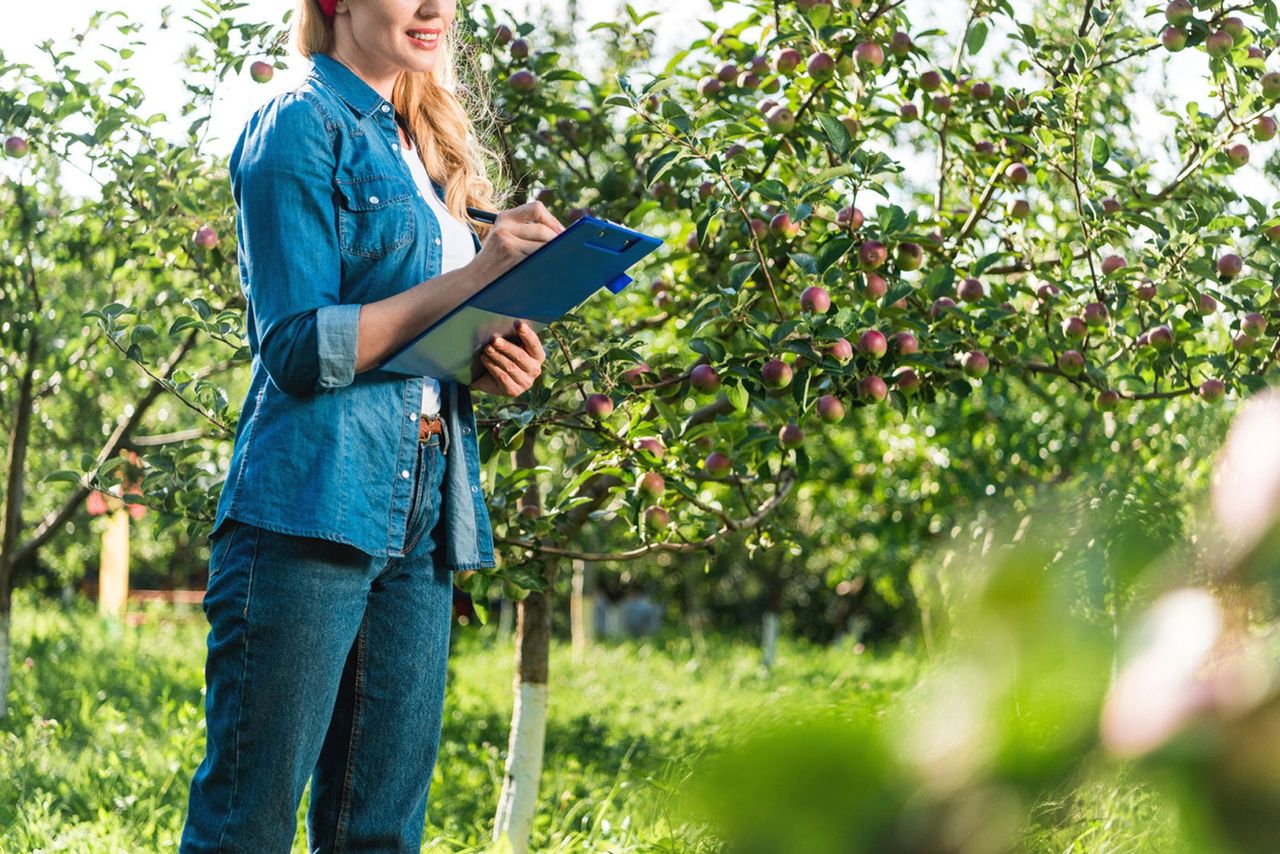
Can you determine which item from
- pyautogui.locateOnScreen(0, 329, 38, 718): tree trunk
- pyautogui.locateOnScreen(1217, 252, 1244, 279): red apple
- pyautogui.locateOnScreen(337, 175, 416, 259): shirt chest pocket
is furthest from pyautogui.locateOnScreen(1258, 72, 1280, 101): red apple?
pyautogui.locateOnScreen(0, 329, 38, 718): tree trunk

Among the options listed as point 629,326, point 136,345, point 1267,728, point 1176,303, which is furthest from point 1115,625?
point 629,326

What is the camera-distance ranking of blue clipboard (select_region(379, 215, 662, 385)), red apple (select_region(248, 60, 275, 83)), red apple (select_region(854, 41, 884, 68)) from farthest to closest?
red apple (select_region(248, 60, 275, 83)) → red apple (select_region(854, 41, 884, 68)) → blue clipboard (select_region(379, 215, 662, 385))

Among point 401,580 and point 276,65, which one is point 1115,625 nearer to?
point 401,580

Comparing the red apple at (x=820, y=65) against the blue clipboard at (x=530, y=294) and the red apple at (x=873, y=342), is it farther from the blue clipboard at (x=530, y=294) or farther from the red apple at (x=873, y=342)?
the blue clipboard at (x=530, y=294)

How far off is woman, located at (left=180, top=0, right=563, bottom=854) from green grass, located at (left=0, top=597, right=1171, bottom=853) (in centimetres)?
39

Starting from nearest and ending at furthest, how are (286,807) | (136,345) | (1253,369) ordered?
1. (286,807)
2. (136,345)
3. (1253,369)

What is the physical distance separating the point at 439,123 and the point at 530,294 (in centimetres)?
44

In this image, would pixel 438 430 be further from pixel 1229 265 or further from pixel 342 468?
pixel 1229 265

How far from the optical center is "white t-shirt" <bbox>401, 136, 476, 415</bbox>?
5.68 ft

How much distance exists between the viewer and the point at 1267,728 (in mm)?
307

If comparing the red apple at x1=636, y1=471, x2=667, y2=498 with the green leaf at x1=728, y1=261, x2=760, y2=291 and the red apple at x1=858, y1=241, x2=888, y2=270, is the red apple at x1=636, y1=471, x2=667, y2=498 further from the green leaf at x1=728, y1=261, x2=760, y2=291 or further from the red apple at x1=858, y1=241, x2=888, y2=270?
the red apple at x1=858, y1=241, x2=888, y2=270

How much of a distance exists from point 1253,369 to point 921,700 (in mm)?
2766

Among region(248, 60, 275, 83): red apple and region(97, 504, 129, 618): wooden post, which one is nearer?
region(248, 60, 275, 83): red apple

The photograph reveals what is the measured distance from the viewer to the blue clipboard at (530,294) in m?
1.48
